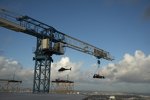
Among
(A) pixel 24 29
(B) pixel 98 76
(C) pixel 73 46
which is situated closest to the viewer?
(A) pixel 24 29

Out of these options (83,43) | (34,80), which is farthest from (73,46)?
(34,80)

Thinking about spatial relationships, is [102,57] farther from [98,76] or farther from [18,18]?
[18,18]

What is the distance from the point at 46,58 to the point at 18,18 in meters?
16.7

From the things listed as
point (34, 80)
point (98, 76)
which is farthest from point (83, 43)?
point (34, 80)

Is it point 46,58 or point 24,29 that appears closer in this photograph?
point 24,29

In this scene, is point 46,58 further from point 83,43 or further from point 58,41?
point 83,43

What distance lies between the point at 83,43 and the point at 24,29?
104 feet

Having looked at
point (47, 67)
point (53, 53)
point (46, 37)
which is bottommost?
point (47, 67)

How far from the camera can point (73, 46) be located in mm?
88000

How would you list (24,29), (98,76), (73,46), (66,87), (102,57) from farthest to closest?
(66,87), (102,57), (73,46), (98,76), (24,29)

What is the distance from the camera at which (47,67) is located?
77562 mm

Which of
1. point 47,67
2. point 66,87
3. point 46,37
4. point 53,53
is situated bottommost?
point 66,87

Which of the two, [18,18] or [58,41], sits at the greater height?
[18,18]

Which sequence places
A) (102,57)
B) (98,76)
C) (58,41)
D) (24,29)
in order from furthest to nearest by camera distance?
(102,57)
(58,41)
(98,76)
(24,29)
